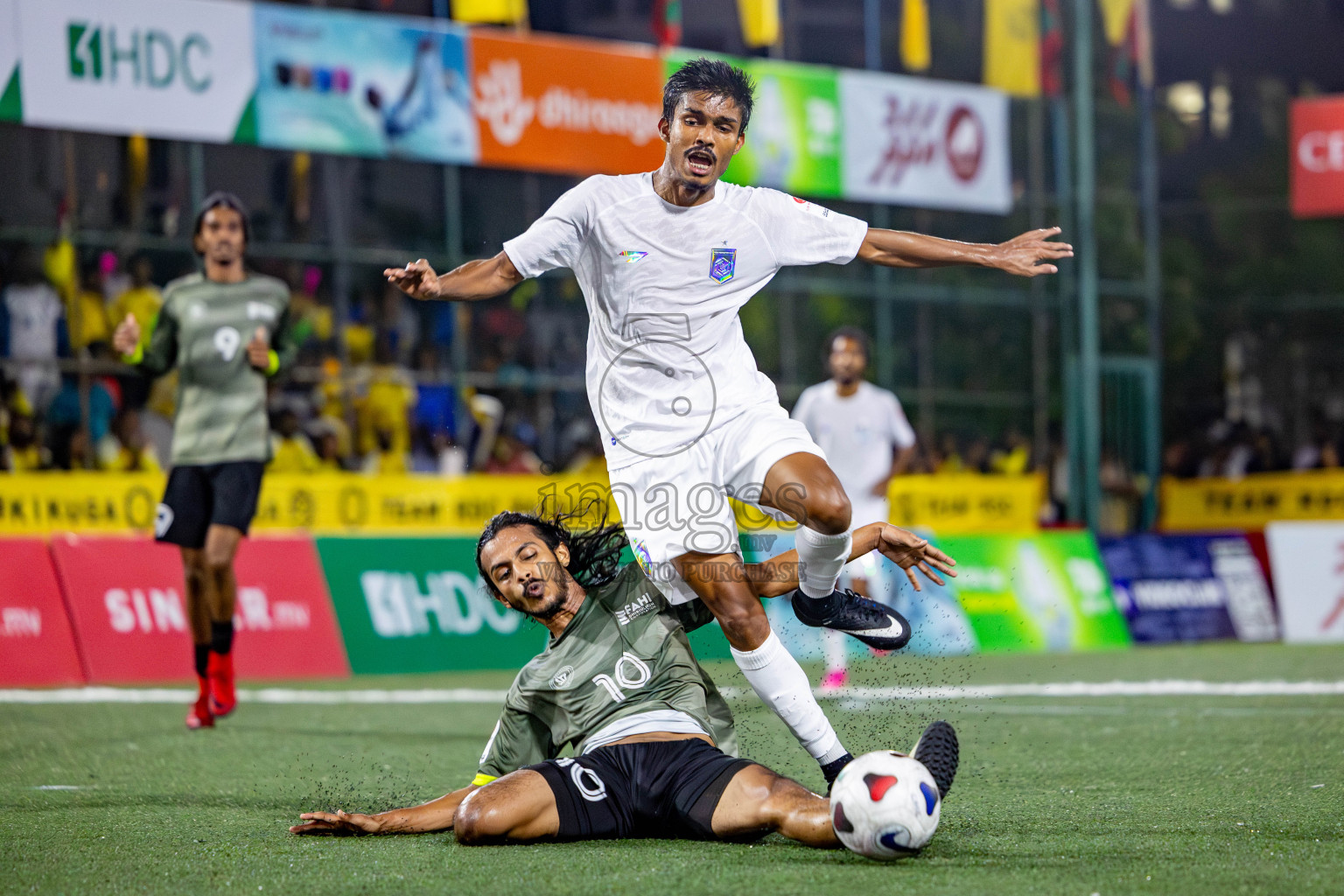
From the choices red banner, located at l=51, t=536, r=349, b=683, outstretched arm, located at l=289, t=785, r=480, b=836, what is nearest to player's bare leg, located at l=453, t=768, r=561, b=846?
outstretched arm, located at l=289, t=785, r=480, b=836

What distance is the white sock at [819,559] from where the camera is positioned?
16.7 ft

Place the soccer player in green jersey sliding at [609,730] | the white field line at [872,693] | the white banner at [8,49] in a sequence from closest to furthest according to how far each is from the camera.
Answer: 1. the soccer player in green jersey sliding at [609,730]
2. the white field line at [872,693]
3. the white banner at [8,49]

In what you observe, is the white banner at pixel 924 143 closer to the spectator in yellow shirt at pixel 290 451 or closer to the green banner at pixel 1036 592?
the green banner at pixel 1036 592

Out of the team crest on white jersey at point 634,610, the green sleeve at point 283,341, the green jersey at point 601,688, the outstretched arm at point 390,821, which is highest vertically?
the green sleeve at point 283,341

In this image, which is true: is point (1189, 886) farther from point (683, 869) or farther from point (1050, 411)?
point (1050, 411)

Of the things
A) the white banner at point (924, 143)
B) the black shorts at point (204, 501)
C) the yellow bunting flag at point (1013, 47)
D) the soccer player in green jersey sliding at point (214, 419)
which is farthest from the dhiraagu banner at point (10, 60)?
the yellow bunting flag at point (1013, 47)

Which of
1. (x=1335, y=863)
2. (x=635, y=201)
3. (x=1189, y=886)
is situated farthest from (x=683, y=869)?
(x=635, y=201)

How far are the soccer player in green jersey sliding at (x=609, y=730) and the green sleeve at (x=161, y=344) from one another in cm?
357

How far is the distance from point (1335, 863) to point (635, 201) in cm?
287

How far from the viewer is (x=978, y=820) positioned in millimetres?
4988

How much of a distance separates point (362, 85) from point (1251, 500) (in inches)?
450

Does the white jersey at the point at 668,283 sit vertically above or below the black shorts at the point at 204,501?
above

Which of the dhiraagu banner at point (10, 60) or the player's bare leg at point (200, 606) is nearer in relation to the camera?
the player's bare leg at point (200, 606)

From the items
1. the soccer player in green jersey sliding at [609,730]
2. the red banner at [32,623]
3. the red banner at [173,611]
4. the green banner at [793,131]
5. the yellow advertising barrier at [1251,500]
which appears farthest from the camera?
the yellow advertising barrier at [1251,500]
